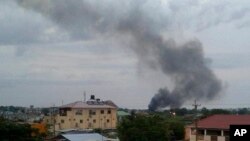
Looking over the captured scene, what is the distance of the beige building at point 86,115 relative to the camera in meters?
61.3

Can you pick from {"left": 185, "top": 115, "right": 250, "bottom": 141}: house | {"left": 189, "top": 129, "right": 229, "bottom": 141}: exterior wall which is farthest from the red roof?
{"left": 189, "top": 129, "right": 229, "bottom": 141}: exterior wall

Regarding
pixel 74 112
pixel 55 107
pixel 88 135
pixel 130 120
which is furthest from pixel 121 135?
pixel 55 107

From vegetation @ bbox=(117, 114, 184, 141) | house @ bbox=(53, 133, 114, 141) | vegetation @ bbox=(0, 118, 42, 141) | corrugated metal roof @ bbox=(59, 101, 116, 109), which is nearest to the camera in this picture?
vegetation @ bbox=(0, 118, 42, 141)

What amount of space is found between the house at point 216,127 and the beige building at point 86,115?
96.8 ft

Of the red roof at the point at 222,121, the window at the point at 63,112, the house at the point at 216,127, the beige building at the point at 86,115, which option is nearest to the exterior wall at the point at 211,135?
the house at the point at 216,127

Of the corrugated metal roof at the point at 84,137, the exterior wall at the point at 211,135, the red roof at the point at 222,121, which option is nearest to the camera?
the red roof at the point at 222,121

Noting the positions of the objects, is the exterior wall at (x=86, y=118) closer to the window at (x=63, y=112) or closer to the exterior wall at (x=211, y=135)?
the window at (x=63, y=112)

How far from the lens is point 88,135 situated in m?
40.2

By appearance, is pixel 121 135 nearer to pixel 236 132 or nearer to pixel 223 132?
pixel 223 132

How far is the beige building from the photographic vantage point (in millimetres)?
61344

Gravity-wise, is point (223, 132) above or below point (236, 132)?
below

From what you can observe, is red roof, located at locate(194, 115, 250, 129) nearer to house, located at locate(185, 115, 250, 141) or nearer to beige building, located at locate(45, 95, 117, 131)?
house, located at locate(185, 115, 250, 141)

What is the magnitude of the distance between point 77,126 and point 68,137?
22.3 m

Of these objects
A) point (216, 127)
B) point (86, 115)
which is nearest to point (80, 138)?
point (216, 127)
